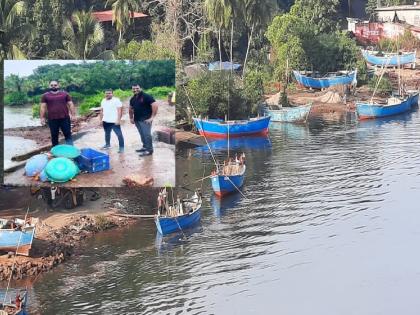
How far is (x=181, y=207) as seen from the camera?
36.2 metres

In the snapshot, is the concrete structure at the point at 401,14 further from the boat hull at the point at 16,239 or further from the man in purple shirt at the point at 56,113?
the boat hull at the point at 16,239

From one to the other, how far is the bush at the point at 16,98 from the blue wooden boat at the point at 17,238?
16.3 ft

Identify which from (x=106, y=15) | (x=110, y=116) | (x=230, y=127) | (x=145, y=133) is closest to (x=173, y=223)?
(x=145, y=133)

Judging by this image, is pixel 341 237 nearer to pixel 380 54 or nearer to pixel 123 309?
pixel 123 309

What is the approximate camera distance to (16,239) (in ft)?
102

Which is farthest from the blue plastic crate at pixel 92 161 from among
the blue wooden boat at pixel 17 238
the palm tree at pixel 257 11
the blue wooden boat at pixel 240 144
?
the palm tree at pixel 257 11

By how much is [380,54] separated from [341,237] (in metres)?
51.4

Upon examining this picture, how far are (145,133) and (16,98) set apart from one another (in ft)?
17.1

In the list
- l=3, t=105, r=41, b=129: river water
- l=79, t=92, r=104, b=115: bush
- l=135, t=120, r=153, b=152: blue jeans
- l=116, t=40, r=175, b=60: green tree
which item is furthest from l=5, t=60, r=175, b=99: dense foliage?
l=116, t=40, r=175, b=60: green tree

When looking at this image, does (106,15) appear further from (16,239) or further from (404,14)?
(16,239)

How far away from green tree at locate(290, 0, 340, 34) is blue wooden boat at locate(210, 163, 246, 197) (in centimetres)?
4092

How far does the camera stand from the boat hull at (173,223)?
34844 mm

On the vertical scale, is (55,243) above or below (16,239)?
below

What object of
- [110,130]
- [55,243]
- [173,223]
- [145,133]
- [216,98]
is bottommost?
[55,243]
